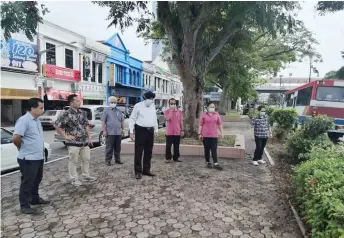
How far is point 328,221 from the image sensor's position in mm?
2875

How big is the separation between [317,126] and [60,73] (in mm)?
20287

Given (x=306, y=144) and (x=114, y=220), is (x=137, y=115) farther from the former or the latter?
(x=306, y=144)

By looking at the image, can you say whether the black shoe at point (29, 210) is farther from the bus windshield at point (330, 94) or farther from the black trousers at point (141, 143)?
the bus windshield at point (330, 94)

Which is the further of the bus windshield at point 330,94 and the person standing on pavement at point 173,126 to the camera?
the bus windshield at point 330,94

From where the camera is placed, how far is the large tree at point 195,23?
356 inches

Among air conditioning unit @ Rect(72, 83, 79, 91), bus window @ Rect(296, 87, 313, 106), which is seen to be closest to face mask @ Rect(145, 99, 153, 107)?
bus window @ Rect(296, 87, 313, 106)

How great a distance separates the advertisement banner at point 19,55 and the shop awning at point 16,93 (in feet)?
4.78

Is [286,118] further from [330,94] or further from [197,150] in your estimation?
[197,150]

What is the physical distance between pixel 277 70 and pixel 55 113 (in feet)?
74.9

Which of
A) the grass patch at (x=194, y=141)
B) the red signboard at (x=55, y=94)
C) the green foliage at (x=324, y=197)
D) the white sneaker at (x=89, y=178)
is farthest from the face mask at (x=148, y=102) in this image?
the red signboard at (x=55, y=94)

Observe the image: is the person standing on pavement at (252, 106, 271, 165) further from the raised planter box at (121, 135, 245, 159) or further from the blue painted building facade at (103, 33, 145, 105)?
the blue painted building facade at (103, 33, 145, 105)

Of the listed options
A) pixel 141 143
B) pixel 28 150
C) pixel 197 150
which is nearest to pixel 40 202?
pixel 28 150

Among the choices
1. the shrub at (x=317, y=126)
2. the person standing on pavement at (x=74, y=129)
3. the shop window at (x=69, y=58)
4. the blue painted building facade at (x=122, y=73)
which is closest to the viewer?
the person standing on pavement at (x=74, y=129)

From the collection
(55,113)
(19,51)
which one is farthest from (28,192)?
(19,51)
